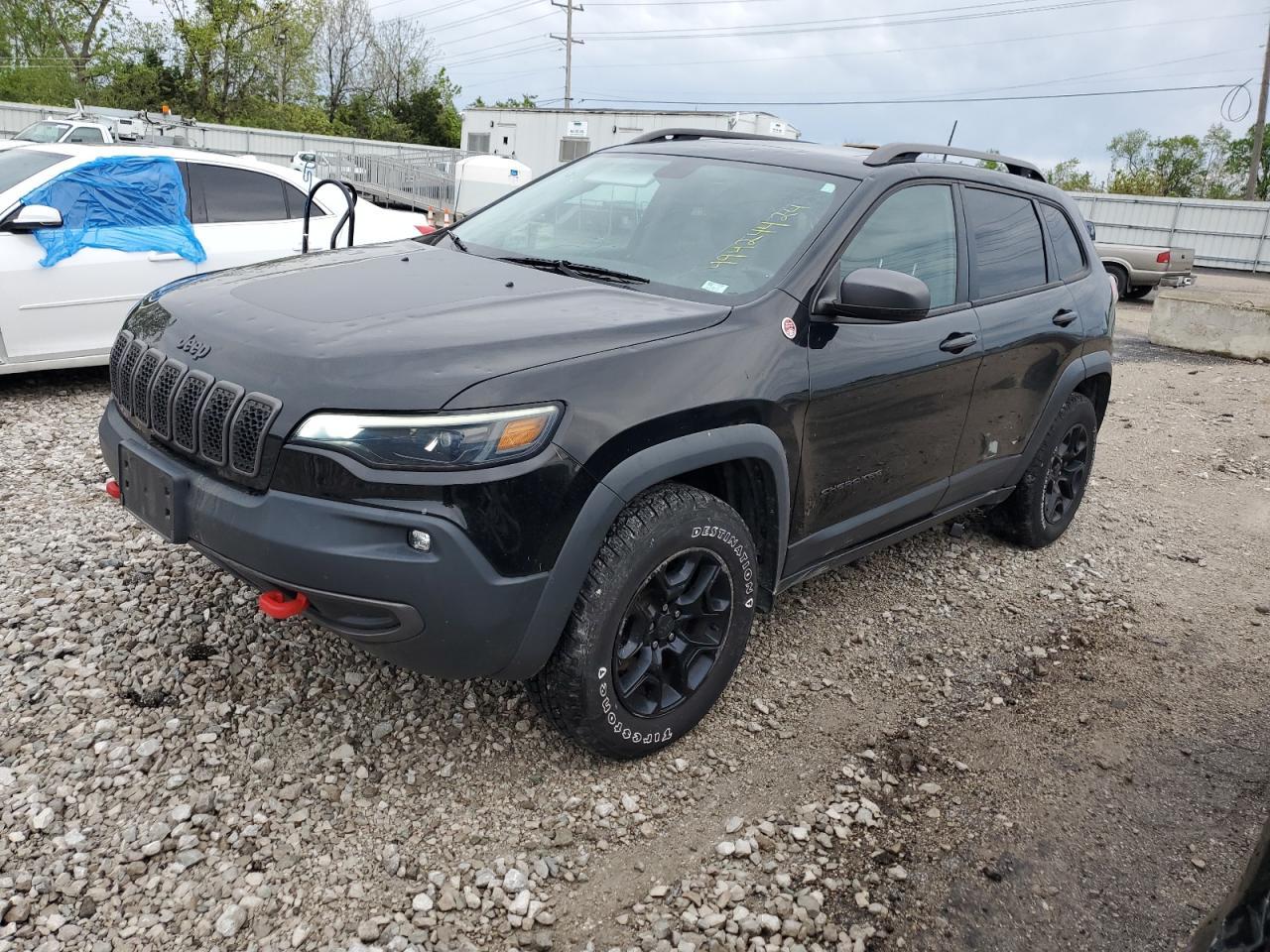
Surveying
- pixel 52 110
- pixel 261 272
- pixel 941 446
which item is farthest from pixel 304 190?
pixel 52 110

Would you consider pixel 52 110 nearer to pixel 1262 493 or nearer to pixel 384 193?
pixel 384 193

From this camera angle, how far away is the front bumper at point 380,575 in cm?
233

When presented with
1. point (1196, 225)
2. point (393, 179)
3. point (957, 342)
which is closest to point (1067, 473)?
point (957, 342)

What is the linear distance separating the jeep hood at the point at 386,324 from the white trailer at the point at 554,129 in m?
24.8

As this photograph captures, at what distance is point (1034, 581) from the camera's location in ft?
15.8

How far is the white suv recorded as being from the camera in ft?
19.1

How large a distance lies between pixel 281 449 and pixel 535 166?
30.6 meters

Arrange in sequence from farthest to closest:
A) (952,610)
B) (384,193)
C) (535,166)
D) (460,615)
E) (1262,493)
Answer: (535,166) → (384,193) → (1262,493) → (952,610) → (460,615)

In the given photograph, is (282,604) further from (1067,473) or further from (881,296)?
(1067,473)

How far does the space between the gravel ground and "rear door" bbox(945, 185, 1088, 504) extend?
0.75 meters

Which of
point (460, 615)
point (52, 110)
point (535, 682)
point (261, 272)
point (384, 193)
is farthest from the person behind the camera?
point (52, 110)

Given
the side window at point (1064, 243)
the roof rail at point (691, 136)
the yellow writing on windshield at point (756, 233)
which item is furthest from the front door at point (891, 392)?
the side window at point (1064, 243)

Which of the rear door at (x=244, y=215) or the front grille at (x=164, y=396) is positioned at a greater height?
the rear door at (x=244, y=215)

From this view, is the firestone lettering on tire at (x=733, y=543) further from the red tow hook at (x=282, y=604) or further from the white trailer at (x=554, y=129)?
the white trailer at (x=554, y=129)
